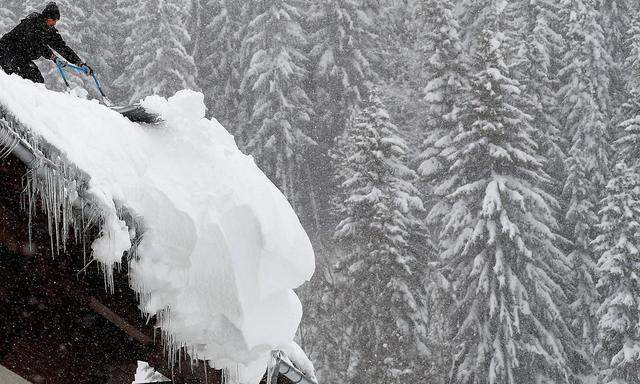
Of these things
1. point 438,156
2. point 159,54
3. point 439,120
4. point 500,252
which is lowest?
point 500,252

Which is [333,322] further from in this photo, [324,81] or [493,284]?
[324,81]

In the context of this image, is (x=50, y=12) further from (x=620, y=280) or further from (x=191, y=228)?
(x=620, y=280)

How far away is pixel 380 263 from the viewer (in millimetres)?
18859

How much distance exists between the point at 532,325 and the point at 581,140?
898 centimetres

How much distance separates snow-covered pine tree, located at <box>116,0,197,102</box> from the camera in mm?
27150

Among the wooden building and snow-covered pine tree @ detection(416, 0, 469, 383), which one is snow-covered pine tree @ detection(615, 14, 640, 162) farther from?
the wooden building

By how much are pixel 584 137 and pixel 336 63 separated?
11.0m

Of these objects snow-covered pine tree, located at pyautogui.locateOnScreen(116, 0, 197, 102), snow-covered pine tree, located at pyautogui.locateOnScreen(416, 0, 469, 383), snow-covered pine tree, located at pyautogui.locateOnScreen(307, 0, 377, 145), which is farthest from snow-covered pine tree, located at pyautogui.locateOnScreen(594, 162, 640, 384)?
snow-covered pine tree, located at pyautogui.locateOnScreen(116, 0, 197, 102)

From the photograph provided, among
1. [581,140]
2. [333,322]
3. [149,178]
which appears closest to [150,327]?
[149,178]

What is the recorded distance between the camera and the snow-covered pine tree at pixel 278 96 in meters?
28.1

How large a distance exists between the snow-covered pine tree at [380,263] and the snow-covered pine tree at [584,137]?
21.8ft

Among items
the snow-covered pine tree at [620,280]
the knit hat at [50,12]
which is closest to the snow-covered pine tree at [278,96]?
the snow-covered pine tree at [620,280]

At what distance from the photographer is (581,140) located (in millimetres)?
25859

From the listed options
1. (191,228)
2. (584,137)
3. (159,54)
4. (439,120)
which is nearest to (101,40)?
(159,54)
